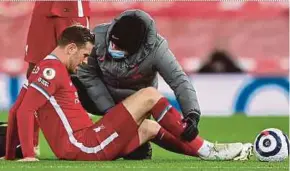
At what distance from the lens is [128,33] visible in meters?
8.42

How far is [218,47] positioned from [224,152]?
7.35 meters

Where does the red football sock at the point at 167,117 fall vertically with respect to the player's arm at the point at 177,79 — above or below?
below

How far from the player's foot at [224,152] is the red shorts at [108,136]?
2.05 feet

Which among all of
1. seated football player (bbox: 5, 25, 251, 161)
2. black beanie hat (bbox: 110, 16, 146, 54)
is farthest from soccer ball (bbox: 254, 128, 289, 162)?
black beanie hat (bbox: 110, 16, 146, 54)

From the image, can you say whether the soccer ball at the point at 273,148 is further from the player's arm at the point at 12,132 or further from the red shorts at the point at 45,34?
the red shorts at the point at 45,34

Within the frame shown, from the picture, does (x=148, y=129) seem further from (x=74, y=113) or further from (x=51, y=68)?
(x=51, y=68)

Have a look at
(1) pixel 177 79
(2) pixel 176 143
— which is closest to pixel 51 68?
(1) pixel 177 79

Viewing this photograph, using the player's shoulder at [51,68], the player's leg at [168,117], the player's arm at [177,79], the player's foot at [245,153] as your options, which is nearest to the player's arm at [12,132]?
the player's shoulder at [51,68]

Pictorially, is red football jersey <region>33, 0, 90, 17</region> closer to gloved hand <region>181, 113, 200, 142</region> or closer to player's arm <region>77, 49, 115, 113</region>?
player's arm <region>77, 49, 115, 113</region>

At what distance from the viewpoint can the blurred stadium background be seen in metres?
14.6

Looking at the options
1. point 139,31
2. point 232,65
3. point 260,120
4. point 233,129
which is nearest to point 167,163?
point 139,31

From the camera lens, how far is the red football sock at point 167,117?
824 centimetres

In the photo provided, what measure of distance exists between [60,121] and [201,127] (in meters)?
Answer: 5.06

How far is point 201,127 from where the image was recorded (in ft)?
42.7
